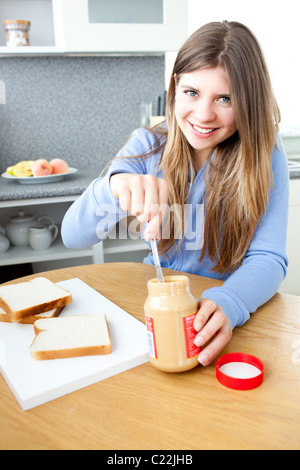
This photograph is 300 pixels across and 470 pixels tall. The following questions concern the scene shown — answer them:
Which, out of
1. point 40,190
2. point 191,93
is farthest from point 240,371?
point 40,190

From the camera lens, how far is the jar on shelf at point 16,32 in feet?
6.16

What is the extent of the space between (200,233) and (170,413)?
0.68 metres

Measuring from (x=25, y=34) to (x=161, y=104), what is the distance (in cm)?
70

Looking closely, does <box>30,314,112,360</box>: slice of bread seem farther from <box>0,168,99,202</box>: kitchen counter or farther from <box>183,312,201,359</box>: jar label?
<box>0,168,99,202</box>: kitchen counter

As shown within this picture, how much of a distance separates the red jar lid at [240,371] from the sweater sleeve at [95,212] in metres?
0.42

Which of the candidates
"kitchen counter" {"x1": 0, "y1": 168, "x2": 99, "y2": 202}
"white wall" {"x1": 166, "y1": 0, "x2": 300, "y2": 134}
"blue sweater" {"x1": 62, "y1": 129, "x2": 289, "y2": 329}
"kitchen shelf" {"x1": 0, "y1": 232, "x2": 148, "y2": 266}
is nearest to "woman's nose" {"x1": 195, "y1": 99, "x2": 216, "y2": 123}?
"blue sweater" {"x1": 62, "y1": 129, "x2": 289, "y2": 329}

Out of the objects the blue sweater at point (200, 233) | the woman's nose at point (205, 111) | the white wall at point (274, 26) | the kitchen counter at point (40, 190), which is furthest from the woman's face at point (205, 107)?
the white wall at point (274, 26)

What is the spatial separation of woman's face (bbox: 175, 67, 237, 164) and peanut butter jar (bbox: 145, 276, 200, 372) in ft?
1.59

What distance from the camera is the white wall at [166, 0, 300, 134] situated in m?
2.40

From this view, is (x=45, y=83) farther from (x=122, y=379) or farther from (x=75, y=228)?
(x=122, y=379)

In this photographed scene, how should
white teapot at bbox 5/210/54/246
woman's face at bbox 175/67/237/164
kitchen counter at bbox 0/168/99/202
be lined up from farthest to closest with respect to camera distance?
white teapot at bbox 5/210/54/246
kitchen counter at bbox 0/168/99/202
woman's face at bbox 175/67/237/164

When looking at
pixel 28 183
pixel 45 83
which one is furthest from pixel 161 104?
pixel 28 183

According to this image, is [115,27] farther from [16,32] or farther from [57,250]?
[57,250]

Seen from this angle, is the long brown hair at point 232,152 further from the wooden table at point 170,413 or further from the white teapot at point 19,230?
the white teapot at point 19,230
